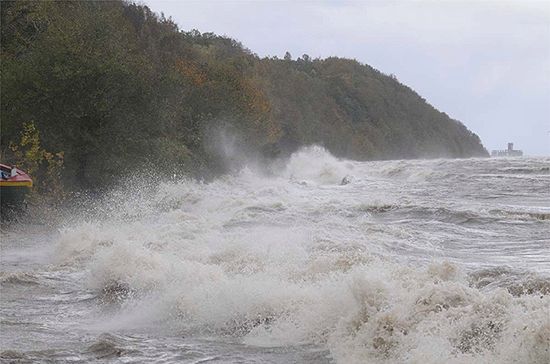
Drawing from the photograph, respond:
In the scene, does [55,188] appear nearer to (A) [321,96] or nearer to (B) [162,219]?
(B) [162,219]

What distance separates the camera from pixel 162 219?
66.1ft

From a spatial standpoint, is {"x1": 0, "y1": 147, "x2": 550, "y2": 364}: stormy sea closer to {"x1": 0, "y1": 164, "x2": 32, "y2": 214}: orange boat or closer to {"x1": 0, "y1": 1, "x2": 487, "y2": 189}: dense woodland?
{"x1": 0, "y1": 164, "x2": 32, "y2": 214}: orange boat

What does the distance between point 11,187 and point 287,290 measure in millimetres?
12454

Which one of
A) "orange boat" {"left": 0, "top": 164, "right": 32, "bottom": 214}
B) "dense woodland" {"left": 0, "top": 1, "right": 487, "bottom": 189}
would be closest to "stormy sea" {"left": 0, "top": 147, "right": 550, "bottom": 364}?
"orange boat" {"left": 0, "top": 164, "right": 32, "bottom": 214}

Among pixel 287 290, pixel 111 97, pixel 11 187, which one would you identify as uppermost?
pixel 111 97

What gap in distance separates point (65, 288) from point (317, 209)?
35.6ft

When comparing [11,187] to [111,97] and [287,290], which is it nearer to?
[111,97]

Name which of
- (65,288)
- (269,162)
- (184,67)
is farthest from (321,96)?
(65,288)

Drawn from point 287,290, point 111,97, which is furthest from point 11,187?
point 287,290

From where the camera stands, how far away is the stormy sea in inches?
272

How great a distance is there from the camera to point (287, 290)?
8.97 meters

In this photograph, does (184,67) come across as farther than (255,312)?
Yes

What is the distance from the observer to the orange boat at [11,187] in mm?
19297

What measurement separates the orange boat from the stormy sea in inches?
22.6
